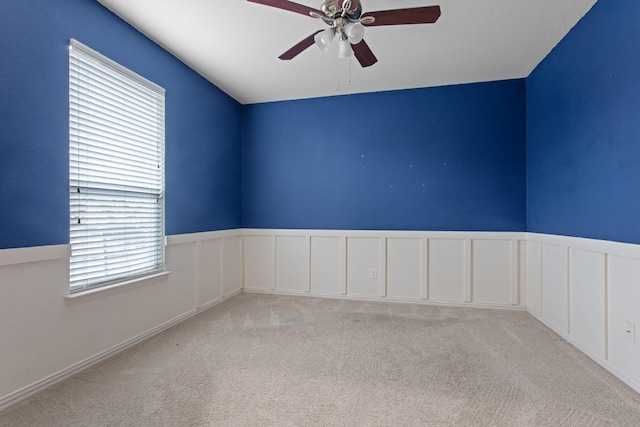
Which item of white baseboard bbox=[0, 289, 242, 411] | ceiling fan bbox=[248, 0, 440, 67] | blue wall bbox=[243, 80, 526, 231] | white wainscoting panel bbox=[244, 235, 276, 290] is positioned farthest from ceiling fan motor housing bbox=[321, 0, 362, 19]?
white wainscoting panel bbox=[244, 235, 276, 290]

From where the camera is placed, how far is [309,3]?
2.27 metres

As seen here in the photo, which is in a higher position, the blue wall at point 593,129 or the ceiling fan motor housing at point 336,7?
the ceiling fan motor housing at point 336,7

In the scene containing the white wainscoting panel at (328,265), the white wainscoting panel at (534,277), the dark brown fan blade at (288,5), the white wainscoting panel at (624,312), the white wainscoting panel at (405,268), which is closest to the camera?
the dark brown fan blade at (288,5)

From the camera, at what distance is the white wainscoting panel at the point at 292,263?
4.17 m

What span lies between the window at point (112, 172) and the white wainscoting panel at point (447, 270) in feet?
9.50

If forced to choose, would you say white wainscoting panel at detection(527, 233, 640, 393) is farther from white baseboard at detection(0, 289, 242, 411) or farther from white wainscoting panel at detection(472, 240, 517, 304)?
white baseboard at detection(0, 289, 242, 411)

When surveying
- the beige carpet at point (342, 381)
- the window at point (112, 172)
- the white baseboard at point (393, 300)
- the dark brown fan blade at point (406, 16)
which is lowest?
the beige carpet at point (342, 381)

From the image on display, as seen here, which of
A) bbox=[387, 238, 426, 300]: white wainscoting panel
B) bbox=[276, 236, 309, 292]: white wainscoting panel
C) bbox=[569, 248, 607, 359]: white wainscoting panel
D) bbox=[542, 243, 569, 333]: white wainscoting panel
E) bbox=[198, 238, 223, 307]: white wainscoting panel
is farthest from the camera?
bbox=[276, 236, 309, 292]: white wainscoting panel

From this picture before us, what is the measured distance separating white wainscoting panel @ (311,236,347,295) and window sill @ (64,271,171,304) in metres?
1.84

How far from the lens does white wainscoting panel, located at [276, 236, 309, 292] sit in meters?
4.17

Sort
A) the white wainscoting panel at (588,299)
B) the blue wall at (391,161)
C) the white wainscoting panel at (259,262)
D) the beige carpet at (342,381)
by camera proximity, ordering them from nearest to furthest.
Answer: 1. the beige carpet at (342,381)
2. the white wainscoting panel at (588,299)
3. the blue wall at (391,161)
4. the white wainscoting panel at (259,262)

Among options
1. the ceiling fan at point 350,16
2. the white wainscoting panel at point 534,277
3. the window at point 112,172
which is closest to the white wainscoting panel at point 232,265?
the window at point 112,172

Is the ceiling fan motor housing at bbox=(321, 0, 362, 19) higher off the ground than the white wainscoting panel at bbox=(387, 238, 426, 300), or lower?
higher

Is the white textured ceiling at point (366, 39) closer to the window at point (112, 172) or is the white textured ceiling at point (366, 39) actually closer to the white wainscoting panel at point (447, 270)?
the window at point (112, 172)
